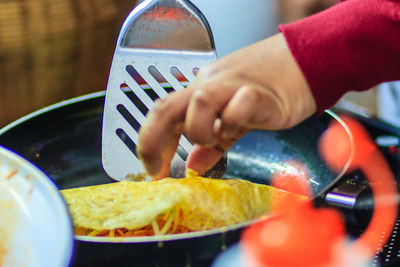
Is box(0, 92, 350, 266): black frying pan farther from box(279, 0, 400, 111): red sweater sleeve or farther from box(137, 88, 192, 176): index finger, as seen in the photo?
box(137, 88, 192, 176): index finger

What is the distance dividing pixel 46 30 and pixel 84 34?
13cm

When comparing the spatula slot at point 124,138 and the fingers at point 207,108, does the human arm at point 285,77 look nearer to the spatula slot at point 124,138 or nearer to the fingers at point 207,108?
the fingers at point 207,108

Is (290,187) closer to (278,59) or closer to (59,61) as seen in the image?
(278,59)

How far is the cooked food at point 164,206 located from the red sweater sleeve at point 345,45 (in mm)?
224

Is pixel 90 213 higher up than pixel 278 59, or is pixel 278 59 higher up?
pixel 278 59

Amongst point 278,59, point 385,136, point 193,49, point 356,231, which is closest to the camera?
point 278,59

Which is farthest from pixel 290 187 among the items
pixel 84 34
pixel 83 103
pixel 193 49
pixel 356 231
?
pixel 84 34

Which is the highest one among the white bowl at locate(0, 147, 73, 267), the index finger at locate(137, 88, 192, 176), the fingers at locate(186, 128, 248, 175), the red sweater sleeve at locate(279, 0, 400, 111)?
the red sweater sleeve at locate(279, 0, 400, 111)

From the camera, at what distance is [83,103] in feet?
3.64

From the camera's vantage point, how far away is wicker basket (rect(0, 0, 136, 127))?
5.14 ft

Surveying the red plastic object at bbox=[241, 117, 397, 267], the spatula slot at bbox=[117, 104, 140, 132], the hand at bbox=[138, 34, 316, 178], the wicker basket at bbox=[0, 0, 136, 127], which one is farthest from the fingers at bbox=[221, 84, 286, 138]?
the wicker basket at bbox=[0, 0, 136, 127]

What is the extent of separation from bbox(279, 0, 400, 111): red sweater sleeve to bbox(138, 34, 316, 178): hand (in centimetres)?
2

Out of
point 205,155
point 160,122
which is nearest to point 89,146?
point 205,155

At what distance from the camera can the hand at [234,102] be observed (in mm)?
576
